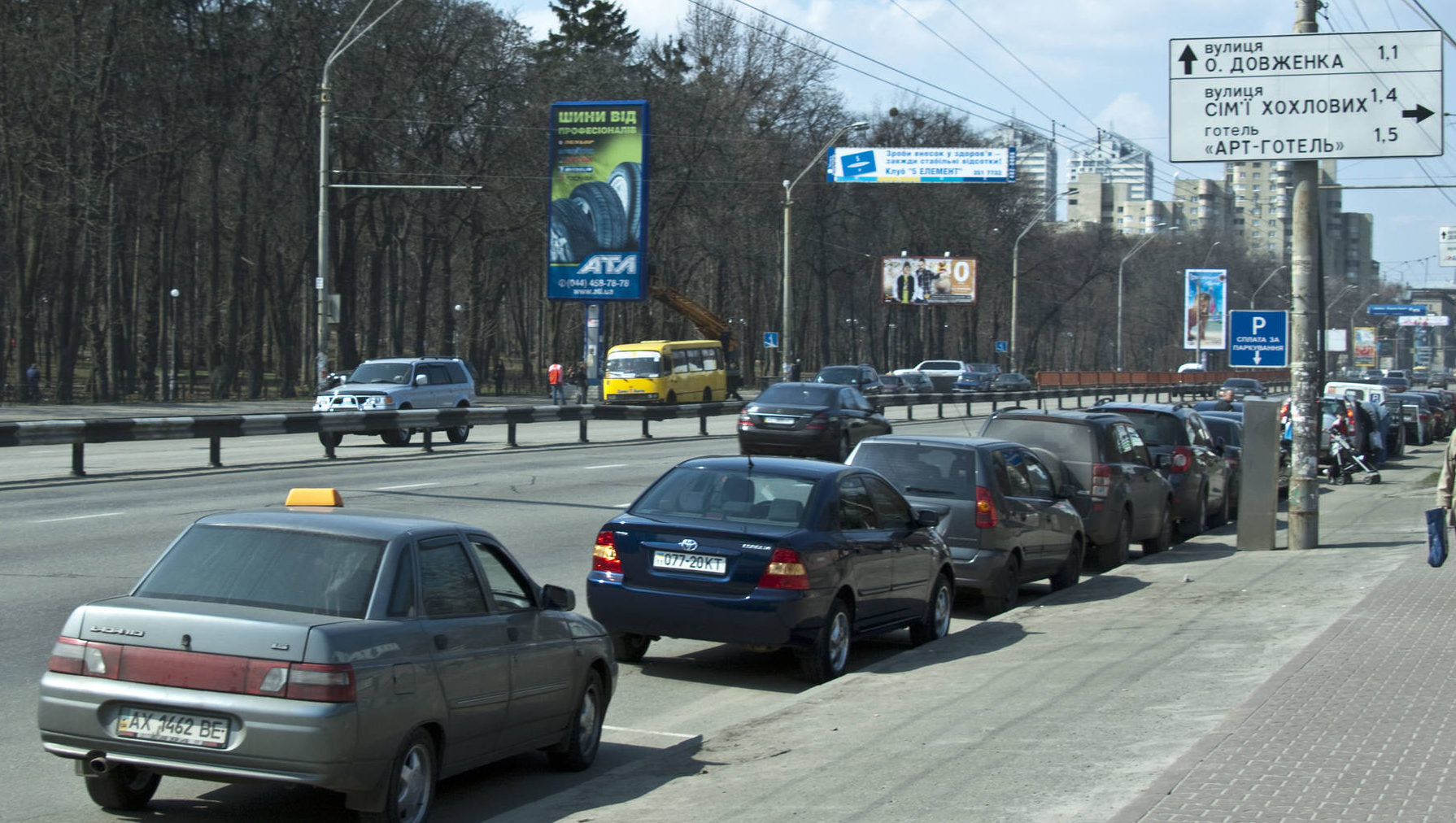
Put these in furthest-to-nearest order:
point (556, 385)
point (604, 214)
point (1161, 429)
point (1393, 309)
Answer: point (1393, 309), point (556, 385), point (604, 214), point (1161, 429)

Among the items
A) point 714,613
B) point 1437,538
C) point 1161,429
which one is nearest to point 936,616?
point 714,613

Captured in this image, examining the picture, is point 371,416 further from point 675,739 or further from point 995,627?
point 675,739

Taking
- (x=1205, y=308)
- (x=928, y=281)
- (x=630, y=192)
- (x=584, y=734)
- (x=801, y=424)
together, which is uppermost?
(x=630, y=192)

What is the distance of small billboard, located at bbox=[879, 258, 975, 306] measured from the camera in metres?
82.9

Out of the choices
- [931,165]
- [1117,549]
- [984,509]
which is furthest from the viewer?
[931,165]

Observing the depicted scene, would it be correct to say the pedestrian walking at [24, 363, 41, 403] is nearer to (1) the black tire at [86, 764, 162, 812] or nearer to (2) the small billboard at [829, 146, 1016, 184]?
(2) the small billboard at [829, 146, 1016, 184]

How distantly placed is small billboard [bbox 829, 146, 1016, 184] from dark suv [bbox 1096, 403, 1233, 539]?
3617 centimetres

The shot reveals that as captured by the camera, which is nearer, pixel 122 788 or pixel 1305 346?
pixel 122 788

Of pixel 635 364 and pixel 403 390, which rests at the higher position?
pixel 635 364

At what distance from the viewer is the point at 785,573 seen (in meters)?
9.63

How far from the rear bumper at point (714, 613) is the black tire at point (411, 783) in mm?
3433

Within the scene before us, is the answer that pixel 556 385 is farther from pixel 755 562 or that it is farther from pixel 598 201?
pixel 755 562

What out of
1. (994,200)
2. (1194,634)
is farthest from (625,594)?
(994,200)

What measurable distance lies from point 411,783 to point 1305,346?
46.2 feet
